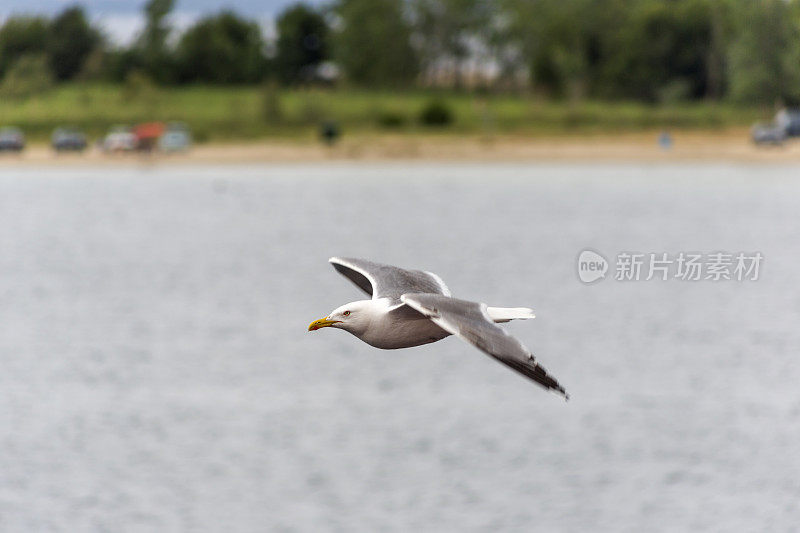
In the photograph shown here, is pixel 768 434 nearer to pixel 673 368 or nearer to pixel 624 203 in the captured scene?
pixel 673 368

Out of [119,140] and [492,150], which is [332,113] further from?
[119,140]

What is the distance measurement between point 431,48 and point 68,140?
50.2 metres

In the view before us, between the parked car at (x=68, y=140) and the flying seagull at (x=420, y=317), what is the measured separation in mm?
129473

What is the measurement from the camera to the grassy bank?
415ft

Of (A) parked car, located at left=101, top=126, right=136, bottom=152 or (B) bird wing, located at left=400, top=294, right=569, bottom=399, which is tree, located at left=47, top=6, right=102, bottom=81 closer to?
(A) parked car, located at left=101, top=126, right=136, bottom=152

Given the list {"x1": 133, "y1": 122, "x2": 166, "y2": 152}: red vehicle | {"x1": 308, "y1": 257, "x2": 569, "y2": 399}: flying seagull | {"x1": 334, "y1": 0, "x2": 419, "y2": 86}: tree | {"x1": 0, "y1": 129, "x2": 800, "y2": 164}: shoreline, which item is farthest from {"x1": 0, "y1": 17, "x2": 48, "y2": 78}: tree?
{"x1": 308, "y1": 257, "x2": 569, "y2": 399}: flying seagull

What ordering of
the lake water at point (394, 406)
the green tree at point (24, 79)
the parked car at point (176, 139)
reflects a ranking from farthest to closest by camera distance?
the parked car at point (176, 139) → the lake water at point (394, 406) → the green tree at point (24, 79)

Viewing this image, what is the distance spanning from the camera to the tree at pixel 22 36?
85375mm

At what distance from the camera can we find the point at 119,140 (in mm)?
146000

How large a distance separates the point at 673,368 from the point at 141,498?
42144mm

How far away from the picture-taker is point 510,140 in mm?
131875

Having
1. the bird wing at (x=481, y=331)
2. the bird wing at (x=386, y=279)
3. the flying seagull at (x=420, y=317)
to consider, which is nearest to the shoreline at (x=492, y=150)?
the bird wing at (x=386, y=279)

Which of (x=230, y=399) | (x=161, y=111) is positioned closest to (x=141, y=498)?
(x=230, y=399)

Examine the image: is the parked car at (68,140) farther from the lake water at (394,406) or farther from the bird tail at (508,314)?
the bird tail at (508,314)
